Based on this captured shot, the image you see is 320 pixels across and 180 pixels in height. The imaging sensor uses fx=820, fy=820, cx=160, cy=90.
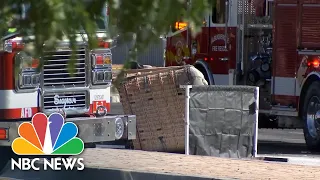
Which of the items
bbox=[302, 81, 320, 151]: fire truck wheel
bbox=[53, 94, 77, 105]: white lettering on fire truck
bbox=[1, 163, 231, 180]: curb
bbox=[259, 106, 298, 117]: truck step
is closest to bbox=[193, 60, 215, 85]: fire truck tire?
bbox=[259, 106, 298, 117]: truck step

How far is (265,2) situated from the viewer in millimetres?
15164

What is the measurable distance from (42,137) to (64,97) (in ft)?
3.78

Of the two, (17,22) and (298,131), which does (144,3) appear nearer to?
(17,22)

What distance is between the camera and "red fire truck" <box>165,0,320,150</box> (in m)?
13.7

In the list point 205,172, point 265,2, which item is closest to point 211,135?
point 205,172

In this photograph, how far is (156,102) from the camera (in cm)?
1156

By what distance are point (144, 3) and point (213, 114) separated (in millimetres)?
8044

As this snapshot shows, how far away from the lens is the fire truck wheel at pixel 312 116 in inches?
528

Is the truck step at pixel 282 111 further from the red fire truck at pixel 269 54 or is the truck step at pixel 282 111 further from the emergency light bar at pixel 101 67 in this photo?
the emergency light bar at pixel 101 67

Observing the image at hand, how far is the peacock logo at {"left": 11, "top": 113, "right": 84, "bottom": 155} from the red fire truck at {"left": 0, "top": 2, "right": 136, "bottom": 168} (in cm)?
10

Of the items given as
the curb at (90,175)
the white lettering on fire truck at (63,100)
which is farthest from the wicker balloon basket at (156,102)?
the curb at (90,175)

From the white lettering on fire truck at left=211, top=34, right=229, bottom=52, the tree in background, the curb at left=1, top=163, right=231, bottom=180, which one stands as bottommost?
the curb at left=1, top=163, right=231, bottom=180

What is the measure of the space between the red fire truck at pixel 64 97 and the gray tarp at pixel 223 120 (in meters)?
0.91

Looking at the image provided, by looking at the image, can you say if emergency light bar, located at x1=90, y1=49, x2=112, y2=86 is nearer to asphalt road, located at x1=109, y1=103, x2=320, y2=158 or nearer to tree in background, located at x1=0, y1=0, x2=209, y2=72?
asphalt road, located at x1=109, y1=103, x2=320, y2=158
